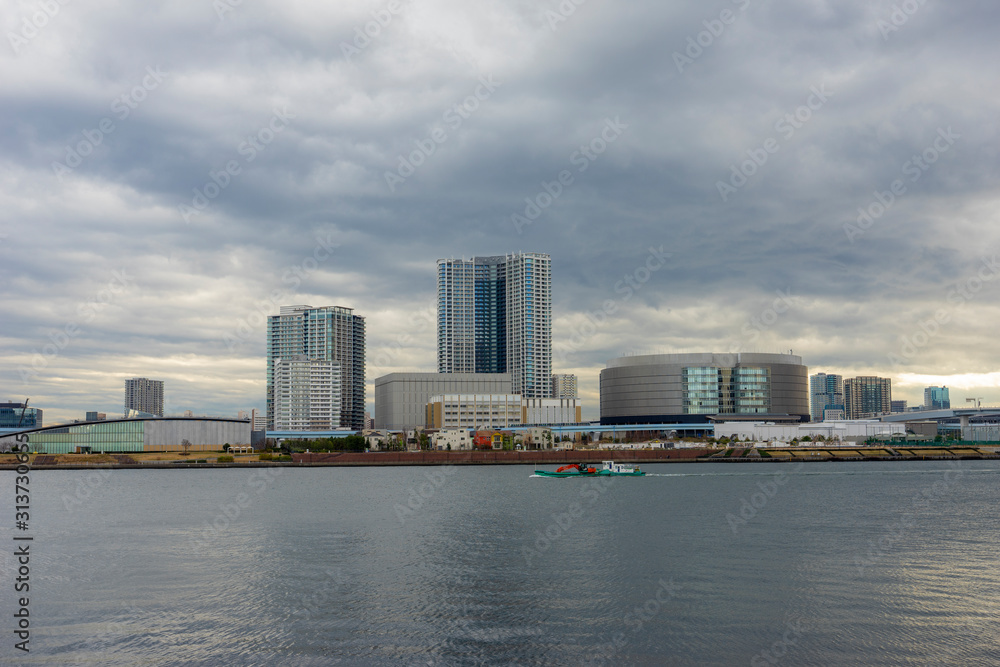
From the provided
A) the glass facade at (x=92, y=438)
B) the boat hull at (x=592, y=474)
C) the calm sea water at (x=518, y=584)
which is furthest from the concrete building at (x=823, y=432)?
the glass facade at (x=92, y=438)

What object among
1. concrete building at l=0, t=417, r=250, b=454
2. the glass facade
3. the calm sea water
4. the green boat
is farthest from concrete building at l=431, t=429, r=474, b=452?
the calm sea water

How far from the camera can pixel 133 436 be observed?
161625mm

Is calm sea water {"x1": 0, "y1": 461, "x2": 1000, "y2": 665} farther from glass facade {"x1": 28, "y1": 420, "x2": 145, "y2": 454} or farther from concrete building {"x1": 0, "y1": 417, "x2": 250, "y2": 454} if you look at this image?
concrete building {"x1": 0, "y1": 417, "x2": 250, "y2": 454}

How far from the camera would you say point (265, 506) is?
6706cm

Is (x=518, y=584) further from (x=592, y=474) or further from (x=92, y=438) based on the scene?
(x=92, y=438)

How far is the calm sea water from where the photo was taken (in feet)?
79.5

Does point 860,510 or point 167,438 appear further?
point 167,438

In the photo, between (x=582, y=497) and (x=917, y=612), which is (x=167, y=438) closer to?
(x=582, y=497)

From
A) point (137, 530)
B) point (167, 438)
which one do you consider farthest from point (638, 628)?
point (167, 438)

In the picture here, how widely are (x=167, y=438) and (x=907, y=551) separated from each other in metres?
158

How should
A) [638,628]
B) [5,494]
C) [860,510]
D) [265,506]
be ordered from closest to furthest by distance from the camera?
[638,628] < [860,510] < [265,506] < [5,494]

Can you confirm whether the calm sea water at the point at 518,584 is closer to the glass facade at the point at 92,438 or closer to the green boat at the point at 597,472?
the green boat at the point at 597,472

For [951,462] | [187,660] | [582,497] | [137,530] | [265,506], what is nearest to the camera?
[187,660]

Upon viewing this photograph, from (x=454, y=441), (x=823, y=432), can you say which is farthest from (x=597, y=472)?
(x=823, y=432)
